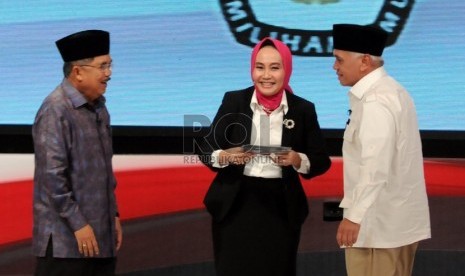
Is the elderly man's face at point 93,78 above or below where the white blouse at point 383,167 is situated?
above

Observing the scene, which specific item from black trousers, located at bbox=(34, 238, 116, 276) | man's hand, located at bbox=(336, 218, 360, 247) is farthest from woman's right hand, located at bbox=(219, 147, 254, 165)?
black trousers, located at bbox=(34, 238, 116, 276)

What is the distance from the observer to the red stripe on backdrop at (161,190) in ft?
12.5

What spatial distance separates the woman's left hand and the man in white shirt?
228 mm

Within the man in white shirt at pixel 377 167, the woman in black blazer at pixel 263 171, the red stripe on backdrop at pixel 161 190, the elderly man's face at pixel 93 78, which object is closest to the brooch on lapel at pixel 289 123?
the woman in black blazer at pixel 263 171

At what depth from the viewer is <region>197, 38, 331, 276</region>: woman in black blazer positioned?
2.88m

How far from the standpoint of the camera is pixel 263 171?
2.90 m

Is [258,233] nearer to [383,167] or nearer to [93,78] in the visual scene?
[383,167]

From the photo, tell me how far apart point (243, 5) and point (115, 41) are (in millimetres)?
605

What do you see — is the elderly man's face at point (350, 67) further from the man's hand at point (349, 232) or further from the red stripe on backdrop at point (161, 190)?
the red stripe on backdrop at point (161, 190)

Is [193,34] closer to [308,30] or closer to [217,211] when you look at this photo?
[308,30]

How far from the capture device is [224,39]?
3.73 meters

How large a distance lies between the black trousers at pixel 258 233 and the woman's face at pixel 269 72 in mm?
323

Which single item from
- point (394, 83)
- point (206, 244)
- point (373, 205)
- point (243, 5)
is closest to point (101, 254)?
point (373, 205)

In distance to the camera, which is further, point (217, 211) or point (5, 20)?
point (5, 20)
